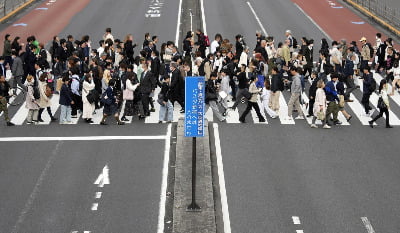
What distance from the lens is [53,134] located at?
A: 21.2 meters

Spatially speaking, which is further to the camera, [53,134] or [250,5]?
[250,5]

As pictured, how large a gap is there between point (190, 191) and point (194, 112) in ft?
6.73

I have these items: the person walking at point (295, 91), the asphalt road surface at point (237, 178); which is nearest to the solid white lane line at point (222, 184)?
the asphalt road surface at point (237, 178)

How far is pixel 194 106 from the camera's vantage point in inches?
619

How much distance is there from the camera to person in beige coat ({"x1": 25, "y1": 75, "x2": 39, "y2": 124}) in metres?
21.9

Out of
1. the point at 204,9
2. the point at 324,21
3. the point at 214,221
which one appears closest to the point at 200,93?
the point at 214,221

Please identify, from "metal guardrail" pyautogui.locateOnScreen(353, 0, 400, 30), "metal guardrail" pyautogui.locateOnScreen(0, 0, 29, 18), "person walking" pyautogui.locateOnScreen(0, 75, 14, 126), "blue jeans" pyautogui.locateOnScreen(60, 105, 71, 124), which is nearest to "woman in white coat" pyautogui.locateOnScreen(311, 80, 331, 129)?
"blue jeans" pyautogui.locateOnScreen(60, 105, 71, 124)

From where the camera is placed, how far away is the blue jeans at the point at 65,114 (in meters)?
22.1

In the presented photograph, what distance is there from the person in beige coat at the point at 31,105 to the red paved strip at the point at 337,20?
59.1 feet

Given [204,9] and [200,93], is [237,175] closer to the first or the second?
[200,93]

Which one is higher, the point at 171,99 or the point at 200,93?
the point at 200,93

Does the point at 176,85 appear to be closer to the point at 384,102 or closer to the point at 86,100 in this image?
the point at 86,100

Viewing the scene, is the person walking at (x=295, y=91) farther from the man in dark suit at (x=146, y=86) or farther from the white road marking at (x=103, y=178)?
the white road marking at (x=103, y=178)

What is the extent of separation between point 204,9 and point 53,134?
25.3 metres
